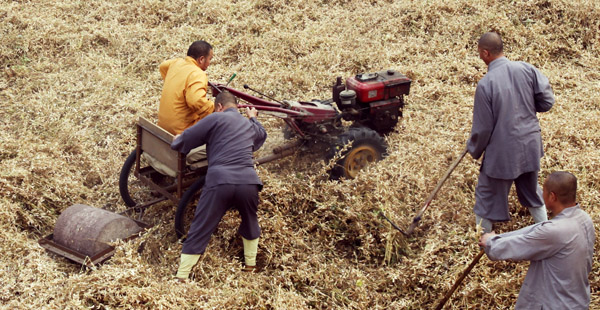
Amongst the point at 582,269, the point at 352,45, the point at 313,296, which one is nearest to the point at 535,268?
the point at 582,269

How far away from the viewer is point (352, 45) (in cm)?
873

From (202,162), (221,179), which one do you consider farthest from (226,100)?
(221,179)

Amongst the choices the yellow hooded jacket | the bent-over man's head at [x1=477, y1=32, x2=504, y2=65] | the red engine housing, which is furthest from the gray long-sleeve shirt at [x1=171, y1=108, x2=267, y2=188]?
the bent-over man's head at [x1=477, y1=32, x2=504, y2=65]

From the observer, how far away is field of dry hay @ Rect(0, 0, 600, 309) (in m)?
4.37

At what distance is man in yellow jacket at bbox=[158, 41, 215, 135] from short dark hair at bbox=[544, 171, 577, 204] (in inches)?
116

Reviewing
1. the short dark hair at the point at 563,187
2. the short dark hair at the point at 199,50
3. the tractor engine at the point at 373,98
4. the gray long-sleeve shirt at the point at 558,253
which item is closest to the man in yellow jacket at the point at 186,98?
the short dark hair at the point at 199,50

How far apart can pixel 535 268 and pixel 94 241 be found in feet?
11.0

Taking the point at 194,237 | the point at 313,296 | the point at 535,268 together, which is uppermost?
the point at 535,268

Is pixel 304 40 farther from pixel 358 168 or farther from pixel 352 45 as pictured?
pixel 358 168

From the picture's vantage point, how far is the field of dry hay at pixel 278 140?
172 inches

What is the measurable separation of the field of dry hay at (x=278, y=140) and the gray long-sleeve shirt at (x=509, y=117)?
0.63m

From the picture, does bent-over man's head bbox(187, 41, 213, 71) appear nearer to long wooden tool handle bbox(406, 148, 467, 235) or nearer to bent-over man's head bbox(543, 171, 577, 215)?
long wooden tool handle bbox(406, 148, 467, 235)

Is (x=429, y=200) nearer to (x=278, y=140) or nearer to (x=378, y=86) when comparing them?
(x=378, y=86)

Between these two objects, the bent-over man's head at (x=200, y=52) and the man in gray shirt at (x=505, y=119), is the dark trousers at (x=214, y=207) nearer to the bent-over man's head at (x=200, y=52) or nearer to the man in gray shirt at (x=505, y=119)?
the bent-over man's head at (x=200, y=52)
